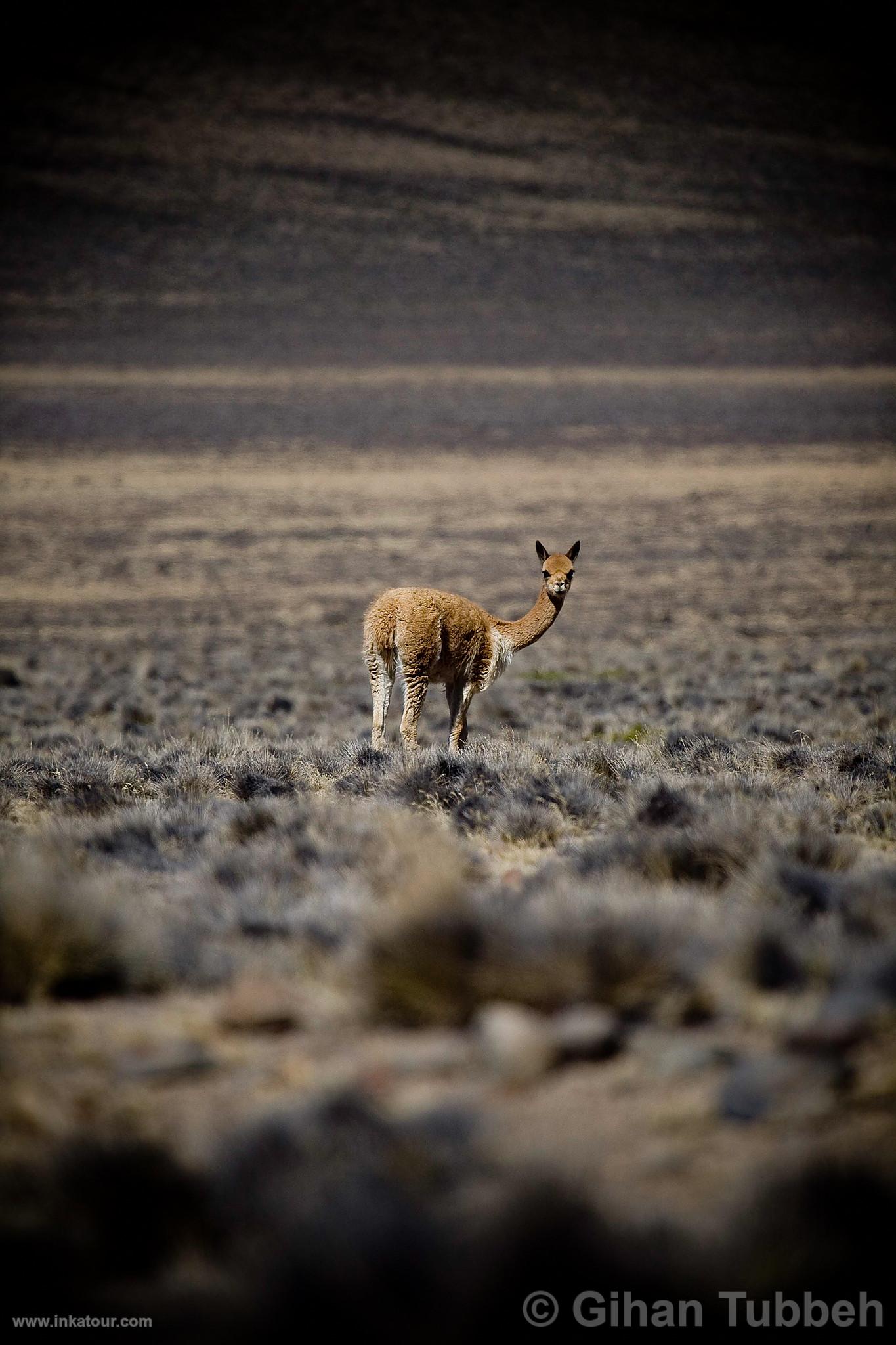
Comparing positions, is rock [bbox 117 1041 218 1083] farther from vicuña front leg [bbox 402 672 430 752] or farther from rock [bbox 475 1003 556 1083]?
vicuña front leg [bbox 402 672 430 752]

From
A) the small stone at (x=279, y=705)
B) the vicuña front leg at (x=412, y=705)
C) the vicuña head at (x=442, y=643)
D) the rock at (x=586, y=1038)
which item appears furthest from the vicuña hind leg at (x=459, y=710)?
the rock at (x=586, y=1038)

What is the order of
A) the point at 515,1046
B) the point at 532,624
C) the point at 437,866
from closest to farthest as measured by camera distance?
the point at 515,1046, the point at 437,866, the point at 532,624

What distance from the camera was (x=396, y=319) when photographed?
2625 inches

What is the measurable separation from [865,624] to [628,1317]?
27602mm

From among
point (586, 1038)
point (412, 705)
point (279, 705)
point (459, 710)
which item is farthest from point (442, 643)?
point (279, 705)

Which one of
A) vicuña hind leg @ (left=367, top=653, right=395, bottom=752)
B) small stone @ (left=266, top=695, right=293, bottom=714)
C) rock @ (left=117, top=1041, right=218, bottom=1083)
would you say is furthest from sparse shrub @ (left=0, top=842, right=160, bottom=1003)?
small stone @ (left=266, top=695, right=293, bottom=714)

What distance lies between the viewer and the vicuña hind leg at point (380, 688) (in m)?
9.49

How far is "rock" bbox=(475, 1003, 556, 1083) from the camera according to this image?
326 cm

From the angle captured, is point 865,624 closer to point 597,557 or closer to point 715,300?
point 597,557

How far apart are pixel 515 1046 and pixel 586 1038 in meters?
0.22

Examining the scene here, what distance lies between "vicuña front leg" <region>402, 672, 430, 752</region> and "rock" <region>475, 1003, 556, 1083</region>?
18.6 ft

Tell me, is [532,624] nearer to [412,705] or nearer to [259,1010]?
[412,705]

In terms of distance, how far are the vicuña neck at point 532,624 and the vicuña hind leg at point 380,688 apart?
1034 millimetres

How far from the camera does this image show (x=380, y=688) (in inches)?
383
